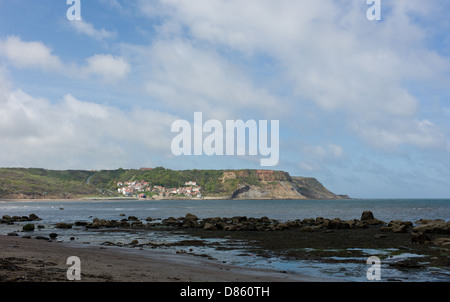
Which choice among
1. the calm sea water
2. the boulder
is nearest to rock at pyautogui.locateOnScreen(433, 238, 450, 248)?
the boulder

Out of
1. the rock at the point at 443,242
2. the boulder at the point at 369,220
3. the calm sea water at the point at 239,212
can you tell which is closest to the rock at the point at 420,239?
the rock at the point at 443,242

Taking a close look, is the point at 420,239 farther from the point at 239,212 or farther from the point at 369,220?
the point at 239,212

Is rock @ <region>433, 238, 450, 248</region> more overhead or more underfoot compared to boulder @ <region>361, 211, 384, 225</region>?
more overhead

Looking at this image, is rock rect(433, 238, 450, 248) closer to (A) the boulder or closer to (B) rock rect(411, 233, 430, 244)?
(B) rock rect(411, 233, 430, 244)

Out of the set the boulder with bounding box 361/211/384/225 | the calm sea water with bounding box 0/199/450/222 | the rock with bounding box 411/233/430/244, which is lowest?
the calm sea water with bounding box 0/199/450/222

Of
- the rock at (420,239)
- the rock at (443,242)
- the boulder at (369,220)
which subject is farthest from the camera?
the boulder at (369,220)

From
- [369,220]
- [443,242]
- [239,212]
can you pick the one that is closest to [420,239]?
[443,242]

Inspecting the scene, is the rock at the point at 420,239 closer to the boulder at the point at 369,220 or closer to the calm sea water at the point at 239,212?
the boulder at the point at 369,220

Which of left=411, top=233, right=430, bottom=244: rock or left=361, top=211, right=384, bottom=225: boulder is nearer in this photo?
left=411, top=233, right=430, bottom=244: rock
